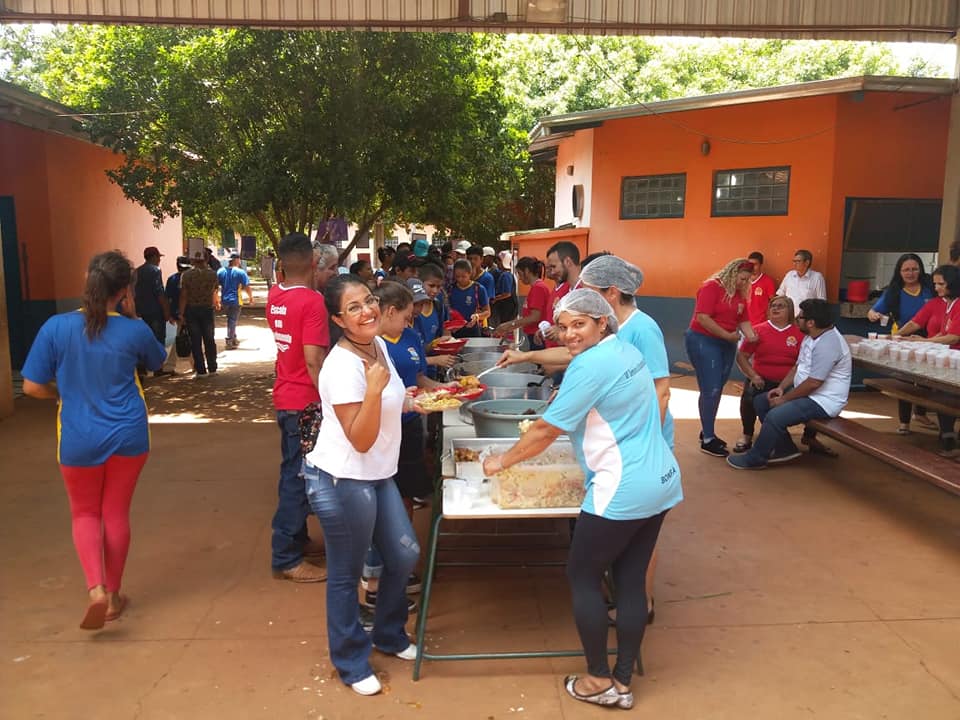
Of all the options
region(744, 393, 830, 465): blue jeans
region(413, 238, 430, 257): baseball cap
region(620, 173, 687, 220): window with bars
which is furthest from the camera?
region(413, 238, 430, 257): baseball cap

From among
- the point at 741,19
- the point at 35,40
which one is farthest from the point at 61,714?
the point at 35,40

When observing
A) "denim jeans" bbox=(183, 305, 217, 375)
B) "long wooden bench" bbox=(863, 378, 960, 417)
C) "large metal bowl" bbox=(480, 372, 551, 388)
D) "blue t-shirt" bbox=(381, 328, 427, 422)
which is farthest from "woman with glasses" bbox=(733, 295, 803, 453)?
"denim jeans" bbox=(183, 305, 217, 375)

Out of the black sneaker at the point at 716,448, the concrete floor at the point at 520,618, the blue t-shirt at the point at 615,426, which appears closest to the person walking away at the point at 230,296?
the concrete floor at the point at 520,618

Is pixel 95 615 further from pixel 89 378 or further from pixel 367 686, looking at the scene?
pixel 367 686

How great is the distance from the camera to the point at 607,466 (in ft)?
9.95

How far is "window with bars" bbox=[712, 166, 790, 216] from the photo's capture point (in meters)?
10.8

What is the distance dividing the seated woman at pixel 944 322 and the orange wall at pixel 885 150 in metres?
2.87

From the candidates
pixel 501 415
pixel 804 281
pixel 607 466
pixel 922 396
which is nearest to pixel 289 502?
pixel 501 415

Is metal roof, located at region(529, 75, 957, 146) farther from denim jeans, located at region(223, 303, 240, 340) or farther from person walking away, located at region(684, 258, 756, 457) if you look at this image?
denim jeans, located at region(223, 303, 240, 340)

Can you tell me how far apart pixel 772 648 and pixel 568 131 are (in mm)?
11098

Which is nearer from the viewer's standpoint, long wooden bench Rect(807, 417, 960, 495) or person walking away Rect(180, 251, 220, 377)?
long wooden bench Rect(807, 417, 960, 495)

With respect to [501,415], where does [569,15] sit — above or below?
above

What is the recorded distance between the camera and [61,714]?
3.24 meters

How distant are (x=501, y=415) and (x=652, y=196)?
9.12 metres
